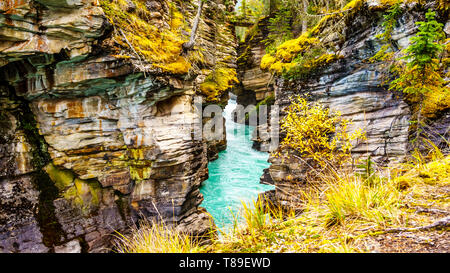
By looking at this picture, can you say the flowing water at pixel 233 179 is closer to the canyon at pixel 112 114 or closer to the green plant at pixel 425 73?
the canyon at pixel 112 114

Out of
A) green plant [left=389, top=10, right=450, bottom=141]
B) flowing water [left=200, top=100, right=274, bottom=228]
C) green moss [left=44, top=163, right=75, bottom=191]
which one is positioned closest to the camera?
green plant [left=389, top=10, right=450, bottom=141]

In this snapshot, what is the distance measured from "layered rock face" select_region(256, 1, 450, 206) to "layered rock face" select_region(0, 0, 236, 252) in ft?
17.1

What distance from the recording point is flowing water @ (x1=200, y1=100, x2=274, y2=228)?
12.0 m

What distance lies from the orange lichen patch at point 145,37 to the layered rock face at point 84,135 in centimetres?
26

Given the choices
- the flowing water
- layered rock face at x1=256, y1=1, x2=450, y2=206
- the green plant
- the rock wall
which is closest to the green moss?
the flowing water

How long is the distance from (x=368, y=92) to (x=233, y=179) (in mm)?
10130

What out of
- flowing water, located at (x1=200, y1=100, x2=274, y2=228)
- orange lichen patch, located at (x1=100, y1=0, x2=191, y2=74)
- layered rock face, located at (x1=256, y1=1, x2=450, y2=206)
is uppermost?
orange lichen patch, located at (x1=100, y1=0, x2=191, y2=74)

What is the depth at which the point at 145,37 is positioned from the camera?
26.8 feet

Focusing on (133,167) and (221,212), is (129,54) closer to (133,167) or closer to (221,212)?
(133,167)

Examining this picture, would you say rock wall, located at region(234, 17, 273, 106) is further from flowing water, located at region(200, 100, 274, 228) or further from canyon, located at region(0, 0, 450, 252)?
canyon, located at region(0, 0, 450, 252)

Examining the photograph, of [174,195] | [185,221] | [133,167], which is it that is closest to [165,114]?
[133,167]

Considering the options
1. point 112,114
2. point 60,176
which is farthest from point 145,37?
point 60,176

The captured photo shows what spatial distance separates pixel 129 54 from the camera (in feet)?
23.9

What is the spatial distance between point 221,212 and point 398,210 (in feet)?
32.7
